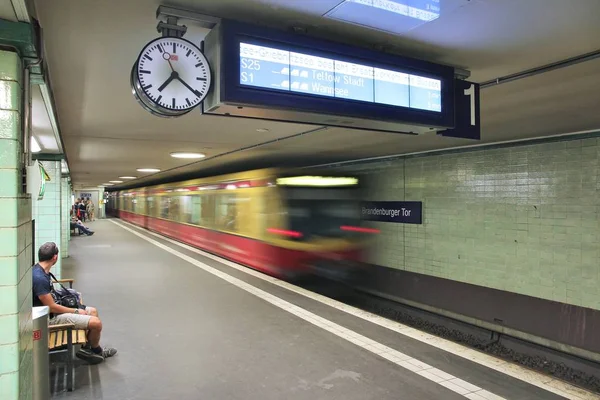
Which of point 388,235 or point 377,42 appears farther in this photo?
point 388,235

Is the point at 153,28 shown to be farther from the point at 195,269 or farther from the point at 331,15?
the point at 195,269

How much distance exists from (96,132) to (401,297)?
728 centimetres

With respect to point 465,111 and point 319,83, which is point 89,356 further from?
point 465,111

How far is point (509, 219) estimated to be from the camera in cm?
720

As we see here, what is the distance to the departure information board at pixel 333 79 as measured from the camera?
2357 mm

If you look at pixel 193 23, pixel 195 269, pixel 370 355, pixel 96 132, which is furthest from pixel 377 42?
pixel 195 269

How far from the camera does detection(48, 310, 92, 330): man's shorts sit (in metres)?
4.13

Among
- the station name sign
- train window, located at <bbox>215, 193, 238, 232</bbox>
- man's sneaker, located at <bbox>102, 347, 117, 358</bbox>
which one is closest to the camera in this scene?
man's sneaker, located at <bbox>102, 347, 117, 358</bbox>

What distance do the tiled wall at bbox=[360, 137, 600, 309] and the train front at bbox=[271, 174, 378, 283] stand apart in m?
1.49

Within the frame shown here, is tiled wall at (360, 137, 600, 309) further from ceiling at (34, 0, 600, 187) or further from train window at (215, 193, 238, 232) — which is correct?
train window at (215, 193, 238, 232)

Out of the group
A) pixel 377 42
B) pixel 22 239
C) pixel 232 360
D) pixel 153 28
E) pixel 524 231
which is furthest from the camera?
pixel 524 231

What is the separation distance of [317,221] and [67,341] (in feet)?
18.5

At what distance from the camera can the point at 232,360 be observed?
4.44 meters

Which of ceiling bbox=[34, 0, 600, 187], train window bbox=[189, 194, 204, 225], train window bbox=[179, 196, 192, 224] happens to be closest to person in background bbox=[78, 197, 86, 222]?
train window bbox=[179, 196, 192, 224]
